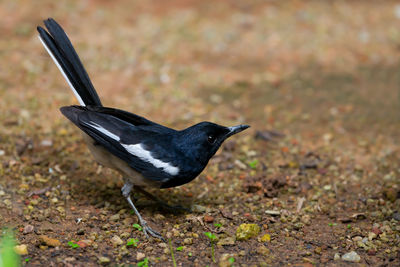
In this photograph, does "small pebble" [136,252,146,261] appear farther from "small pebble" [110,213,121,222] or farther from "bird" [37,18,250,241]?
"small pebble" [110,213,121,222]

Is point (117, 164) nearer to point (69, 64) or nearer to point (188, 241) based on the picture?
point (188, 241)

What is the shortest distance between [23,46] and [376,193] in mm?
6330

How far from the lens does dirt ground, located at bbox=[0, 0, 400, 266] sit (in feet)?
13.6

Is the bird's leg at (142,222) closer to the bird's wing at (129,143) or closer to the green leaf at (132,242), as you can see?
the green leaf at (132,242)

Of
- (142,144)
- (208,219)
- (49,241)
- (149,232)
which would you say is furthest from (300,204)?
(49,241)

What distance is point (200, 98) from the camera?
7.23 m

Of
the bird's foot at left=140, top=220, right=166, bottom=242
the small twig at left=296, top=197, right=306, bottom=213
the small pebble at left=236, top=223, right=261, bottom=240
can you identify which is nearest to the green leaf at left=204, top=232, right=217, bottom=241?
the small pebble at left=236, top=223, right=261, bottom=240

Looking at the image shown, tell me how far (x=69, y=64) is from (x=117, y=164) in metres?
1.17

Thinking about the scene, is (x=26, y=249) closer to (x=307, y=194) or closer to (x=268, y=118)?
(x=307, y=194)

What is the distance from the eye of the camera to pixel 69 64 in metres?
4.73

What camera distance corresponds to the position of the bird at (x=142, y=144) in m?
4.29

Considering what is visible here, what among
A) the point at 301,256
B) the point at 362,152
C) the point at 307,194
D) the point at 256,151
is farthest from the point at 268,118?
the point at 301,256

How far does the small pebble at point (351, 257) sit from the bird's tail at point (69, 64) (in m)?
2.82

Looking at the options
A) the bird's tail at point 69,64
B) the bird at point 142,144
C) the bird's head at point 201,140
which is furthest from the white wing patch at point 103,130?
the bird's head at point 201,140
